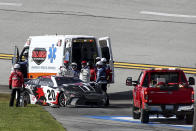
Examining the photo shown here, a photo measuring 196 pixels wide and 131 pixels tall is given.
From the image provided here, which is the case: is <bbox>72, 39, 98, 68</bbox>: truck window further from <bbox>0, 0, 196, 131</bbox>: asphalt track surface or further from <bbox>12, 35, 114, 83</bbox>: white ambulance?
<bbox>0, 0, 196, 131</bbox>: asphalt track surface

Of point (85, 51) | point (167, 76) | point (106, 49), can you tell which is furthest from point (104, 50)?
point (167, 76)

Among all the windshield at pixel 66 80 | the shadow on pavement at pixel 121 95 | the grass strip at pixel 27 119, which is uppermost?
the windshield at pixel 66 80

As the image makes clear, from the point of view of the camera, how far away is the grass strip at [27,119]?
51.2 ft

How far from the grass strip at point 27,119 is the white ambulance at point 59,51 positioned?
3605 mm

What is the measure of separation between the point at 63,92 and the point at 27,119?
4435mm

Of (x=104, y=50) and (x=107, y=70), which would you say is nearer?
(x=107, y=70)

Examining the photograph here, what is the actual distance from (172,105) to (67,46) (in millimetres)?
8545

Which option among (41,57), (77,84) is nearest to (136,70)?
(41,57)

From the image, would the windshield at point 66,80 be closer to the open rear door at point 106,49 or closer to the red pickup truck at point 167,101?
the open rear door at point 106,49

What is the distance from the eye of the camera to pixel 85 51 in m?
25.9

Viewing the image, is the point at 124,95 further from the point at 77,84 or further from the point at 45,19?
the point at 45,19

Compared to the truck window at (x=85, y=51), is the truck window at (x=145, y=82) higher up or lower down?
lower down

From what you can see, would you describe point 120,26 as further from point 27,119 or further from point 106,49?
point 27,119

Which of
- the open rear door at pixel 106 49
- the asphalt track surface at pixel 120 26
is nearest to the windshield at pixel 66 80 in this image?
the open rear door at pixel 106 49
